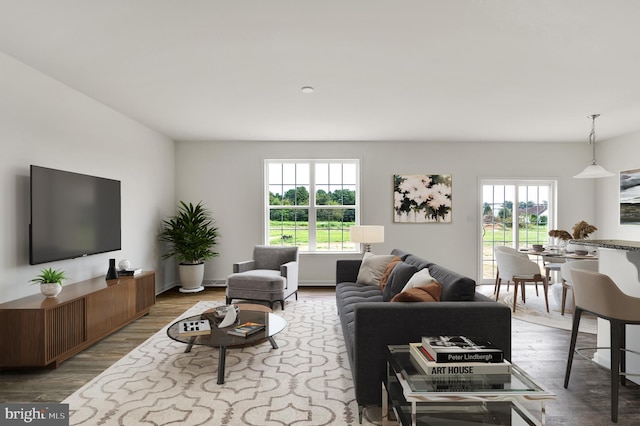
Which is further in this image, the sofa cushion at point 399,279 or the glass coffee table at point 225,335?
the sofa cushion at point 399,279

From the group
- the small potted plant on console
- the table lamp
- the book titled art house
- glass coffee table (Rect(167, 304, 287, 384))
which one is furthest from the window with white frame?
the book titled art house

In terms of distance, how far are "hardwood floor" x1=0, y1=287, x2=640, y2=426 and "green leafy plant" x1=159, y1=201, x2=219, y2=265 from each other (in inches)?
65.8

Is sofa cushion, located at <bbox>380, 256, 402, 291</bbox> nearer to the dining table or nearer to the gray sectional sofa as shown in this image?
the gray sectional sofa

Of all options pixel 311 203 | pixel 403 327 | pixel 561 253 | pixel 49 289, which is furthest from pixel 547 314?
pixel 49 289

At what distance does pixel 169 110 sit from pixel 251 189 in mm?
2138

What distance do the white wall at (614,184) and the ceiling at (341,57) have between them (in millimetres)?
931

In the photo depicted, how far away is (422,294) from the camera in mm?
2438

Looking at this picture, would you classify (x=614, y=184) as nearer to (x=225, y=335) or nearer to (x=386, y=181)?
(x=386, y=181)

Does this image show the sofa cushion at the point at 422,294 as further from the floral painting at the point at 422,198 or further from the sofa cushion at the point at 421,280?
the floral painting at the point at 422,198

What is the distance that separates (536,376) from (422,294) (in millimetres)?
1310

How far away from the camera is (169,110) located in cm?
458

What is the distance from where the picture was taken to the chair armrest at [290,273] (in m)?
4.89

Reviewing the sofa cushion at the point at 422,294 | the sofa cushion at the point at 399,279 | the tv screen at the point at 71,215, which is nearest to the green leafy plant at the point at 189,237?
the tv screen at the point at 71,215

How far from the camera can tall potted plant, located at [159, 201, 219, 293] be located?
577 cm
